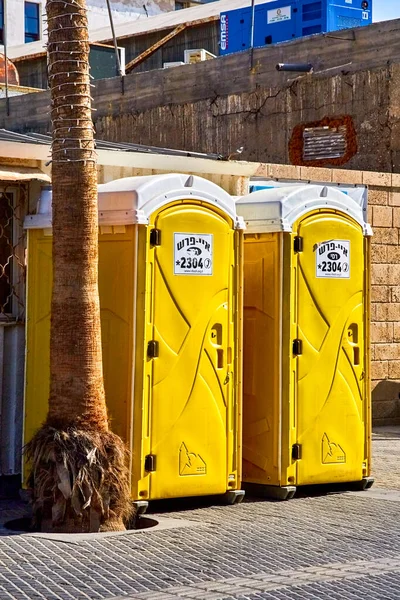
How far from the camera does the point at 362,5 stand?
21656 mm

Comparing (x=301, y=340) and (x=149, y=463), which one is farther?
(x=301, y=340)

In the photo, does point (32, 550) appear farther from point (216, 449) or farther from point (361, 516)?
point (361, 516)

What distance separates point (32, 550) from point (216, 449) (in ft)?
6.64

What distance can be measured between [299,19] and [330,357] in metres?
12.9

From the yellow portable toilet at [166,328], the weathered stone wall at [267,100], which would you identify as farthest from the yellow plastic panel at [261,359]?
the weathered stone wall at [267,100]

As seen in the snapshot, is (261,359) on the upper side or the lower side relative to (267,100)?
lower

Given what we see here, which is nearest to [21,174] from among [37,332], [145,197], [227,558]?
[37,332]

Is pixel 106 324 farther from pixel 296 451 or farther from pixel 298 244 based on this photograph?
pixel 296 451

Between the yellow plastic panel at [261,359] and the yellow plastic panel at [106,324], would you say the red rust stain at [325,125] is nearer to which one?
the yellow plastic panel at [261,359]

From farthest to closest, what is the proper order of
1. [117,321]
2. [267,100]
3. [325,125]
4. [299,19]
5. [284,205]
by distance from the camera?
[299,19]
[267,100]
[325,125]
[284,205]
[117,321]

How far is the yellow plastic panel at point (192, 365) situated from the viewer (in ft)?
28.2

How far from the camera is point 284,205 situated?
366 inches

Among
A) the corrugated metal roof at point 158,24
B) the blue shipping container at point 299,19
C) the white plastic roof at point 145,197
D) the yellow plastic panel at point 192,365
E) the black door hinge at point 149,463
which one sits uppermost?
the corrugated metal roof at point 158,24

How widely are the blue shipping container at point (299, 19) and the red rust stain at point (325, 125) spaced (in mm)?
3982
